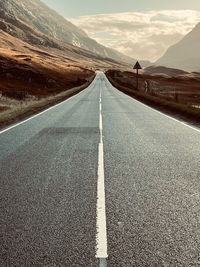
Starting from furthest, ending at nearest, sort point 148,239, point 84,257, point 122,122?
point 122,122 → point 148,239 → point 84,257

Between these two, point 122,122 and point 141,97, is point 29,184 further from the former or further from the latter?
point 141,97

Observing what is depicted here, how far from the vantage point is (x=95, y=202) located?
4.23m

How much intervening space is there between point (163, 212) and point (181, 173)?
1.85 metres

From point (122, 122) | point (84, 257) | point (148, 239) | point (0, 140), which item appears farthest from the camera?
point (122, 122)

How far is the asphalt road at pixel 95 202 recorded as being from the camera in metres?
2.96

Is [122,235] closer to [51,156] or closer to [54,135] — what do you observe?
[51,156]

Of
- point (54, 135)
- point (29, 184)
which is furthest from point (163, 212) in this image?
point (54, 135)

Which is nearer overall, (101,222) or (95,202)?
(101,222)

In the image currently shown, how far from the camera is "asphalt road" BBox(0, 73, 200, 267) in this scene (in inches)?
116

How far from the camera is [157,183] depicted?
16.5 ft

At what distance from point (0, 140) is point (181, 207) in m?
6.30

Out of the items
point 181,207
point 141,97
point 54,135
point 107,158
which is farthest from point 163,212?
point 141,97

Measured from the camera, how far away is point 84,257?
289 cm

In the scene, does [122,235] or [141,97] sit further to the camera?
[141,97]
